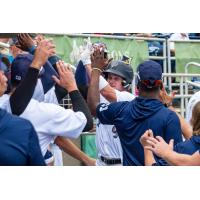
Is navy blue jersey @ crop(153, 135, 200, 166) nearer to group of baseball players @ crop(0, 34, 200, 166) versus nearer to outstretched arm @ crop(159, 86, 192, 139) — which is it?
group of baseball players @ crop(0, 34, 200, 166)

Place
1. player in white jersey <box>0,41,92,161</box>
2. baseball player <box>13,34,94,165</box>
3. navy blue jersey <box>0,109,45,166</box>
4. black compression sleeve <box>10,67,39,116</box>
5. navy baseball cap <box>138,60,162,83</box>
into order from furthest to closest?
baseball player <box>13,34,94,165</box>
navy baseball cap <box>138,60,162,83</box>
player in white jersey <box>0,41,92,161</box>
black compression sleeve <box>10,67,39,116</box>
navy blue jersey <box>0,109,45,166</box>

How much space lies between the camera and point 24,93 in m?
2.69

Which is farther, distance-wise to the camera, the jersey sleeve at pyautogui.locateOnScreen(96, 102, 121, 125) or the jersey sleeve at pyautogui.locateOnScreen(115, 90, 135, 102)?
the jersey sleeve at pyautogui.locateOnScreen(115, 90, 135, 102)

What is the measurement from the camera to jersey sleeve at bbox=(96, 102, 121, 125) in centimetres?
314

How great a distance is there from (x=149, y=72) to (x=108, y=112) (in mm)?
352

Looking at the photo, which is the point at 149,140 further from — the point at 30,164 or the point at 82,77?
the point at 82,77

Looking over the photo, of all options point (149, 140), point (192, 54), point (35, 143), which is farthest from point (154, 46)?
point (35, 143)

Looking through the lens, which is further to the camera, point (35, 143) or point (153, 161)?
point (153, 161)

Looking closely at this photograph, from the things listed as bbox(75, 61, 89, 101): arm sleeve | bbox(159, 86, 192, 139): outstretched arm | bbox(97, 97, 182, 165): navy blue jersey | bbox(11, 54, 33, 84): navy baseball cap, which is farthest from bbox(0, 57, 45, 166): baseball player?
bbox(75, 61, 89, 101): arm sleeve

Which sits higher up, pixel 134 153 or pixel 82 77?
pixel 82 77

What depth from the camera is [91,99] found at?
11.2 ft

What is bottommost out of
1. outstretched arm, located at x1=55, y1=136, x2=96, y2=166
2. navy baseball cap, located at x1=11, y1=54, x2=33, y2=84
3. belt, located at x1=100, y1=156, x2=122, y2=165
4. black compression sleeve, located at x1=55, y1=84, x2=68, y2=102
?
belt, located at x1=100, y1=156, x2=122, y2=165

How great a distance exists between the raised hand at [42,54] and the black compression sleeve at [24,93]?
45 mm
